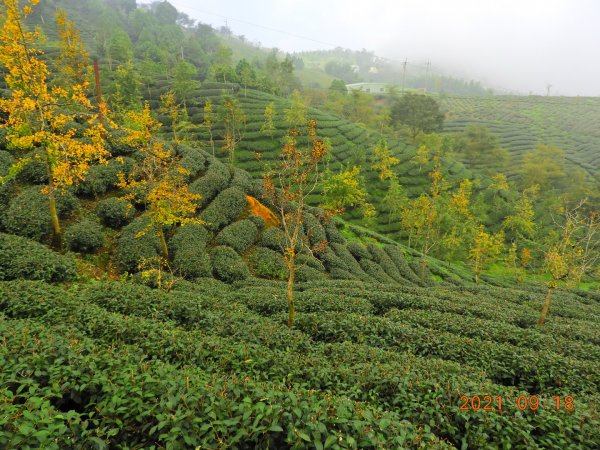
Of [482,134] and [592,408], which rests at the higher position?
[482,134]

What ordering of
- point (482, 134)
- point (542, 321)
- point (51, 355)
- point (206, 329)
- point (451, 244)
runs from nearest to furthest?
point (51, 355), point (206, 329), point (542, 321), point (451, 244), point (482, 134)

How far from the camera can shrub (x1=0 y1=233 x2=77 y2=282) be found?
12466 millimetres

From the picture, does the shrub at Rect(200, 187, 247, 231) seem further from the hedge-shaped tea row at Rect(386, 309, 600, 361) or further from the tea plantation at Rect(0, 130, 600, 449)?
the hedge-shaped tea row at Rect(386, 309, 600, 361)

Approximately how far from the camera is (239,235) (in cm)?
2289

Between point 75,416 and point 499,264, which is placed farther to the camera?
point 499,264

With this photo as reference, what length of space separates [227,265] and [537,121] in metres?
151

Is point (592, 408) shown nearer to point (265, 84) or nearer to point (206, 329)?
point (206, 329)

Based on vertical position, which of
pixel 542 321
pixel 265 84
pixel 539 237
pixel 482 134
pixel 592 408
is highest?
pixel 265 84

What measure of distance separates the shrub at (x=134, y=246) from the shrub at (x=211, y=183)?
5.36m

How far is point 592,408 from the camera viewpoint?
719 cm

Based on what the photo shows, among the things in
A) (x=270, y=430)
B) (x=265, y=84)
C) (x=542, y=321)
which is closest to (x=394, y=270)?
(x=542, y=321)

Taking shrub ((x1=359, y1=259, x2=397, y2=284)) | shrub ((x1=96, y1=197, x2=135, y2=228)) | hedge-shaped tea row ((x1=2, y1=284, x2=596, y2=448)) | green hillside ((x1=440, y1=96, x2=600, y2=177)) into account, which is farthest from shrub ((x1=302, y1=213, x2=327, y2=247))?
green hillside ((x1=440, y1=96, x2=600, y2=177))

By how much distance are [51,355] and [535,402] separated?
9.44 metres

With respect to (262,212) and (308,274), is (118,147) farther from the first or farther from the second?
(308,274)
